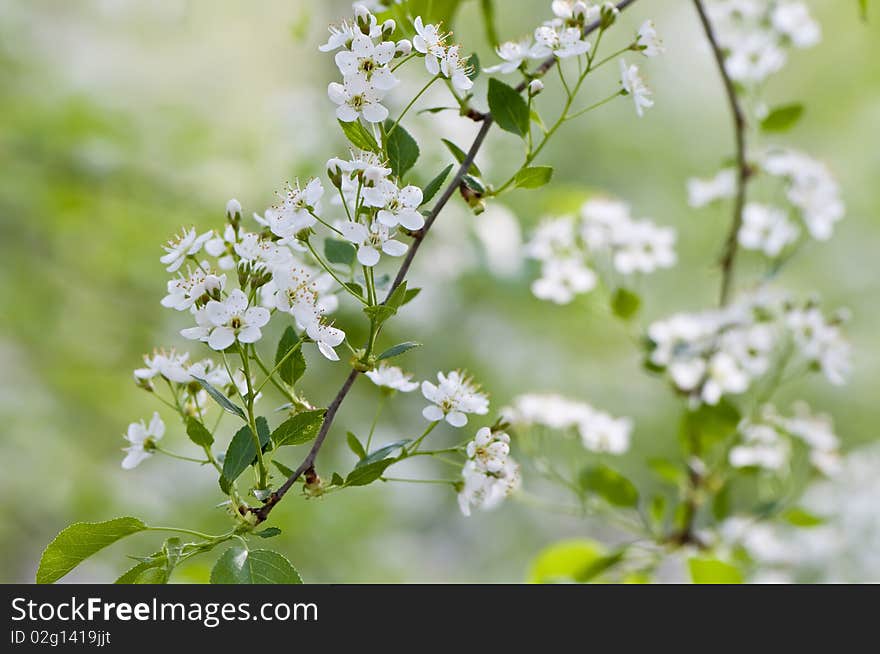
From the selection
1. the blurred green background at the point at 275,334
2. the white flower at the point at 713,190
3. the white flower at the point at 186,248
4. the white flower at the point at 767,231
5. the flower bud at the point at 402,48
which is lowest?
the white flower at the point at 186,248

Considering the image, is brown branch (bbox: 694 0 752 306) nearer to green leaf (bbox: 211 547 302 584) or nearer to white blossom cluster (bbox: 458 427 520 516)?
white blossom cluster (bbox: 458 427 520 516)

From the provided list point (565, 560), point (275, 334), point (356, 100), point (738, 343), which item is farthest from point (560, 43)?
point (275, 334)

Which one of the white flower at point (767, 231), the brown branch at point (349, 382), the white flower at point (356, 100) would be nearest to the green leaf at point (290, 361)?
the brown branch at point (349, 382)

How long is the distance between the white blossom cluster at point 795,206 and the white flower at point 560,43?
46 cm

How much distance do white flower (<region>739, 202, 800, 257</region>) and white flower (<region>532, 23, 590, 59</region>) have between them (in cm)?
47

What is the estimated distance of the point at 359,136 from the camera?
1.81ft

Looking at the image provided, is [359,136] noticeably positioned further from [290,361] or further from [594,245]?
[594,245]

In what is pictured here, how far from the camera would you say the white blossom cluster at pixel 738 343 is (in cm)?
93

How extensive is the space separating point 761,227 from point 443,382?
557 mm

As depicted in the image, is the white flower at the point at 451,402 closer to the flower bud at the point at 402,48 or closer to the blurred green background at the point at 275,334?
the flower bud at the point at 402,48

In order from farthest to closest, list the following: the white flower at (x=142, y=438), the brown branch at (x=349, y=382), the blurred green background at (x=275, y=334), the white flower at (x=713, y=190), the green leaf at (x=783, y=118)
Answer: the blurred green background at (x=275, y=334) < the white flower at (x=713, y=190) < the green leaf at (x=783, y=118) < the white flower at (x=142, y=438) < the brown branch at (x=349, y=382)

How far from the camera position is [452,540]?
3490 millimetres
